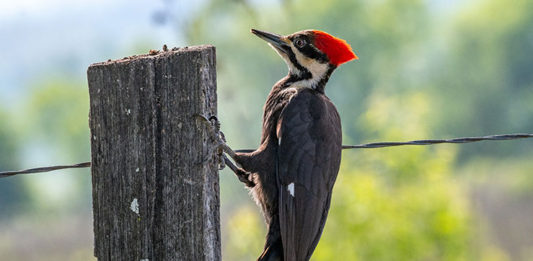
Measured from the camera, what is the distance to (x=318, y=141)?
3.92 m

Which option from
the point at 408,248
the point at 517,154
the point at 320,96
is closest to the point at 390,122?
the point at 408,248

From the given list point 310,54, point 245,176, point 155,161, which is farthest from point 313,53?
point 155,161

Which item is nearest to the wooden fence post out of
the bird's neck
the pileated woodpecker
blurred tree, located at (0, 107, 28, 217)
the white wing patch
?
the pileated woodpecker

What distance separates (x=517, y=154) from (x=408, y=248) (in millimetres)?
54199

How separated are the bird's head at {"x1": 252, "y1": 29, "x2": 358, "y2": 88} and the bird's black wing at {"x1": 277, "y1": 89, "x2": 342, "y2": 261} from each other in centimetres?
44

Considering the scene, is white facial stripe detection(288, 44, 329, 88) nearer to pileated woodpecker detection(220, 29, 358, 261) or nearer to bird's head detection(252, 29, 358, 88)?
bird's head detection(252, 29, 358, 88)

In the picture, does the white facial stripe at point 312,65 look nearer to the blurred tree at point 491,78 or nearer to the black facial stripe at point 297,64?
the black facial stripe at point 297,64

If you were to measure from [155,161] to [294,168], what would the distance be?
4.26ft

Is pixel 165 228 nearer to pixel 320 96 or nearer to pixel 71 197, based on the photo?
pixel 320 96

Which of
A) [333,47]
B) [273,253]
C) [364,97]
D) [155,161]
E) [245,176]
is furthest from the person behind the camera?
[364,97]

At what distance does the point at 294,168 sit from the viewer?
382cm

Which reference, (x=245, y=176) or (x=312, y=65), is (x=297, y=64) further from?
(x=245, y=176)

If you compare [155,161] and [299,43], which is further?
[299,43]

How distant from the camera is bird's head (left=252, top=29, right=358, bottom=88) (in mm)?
4488
